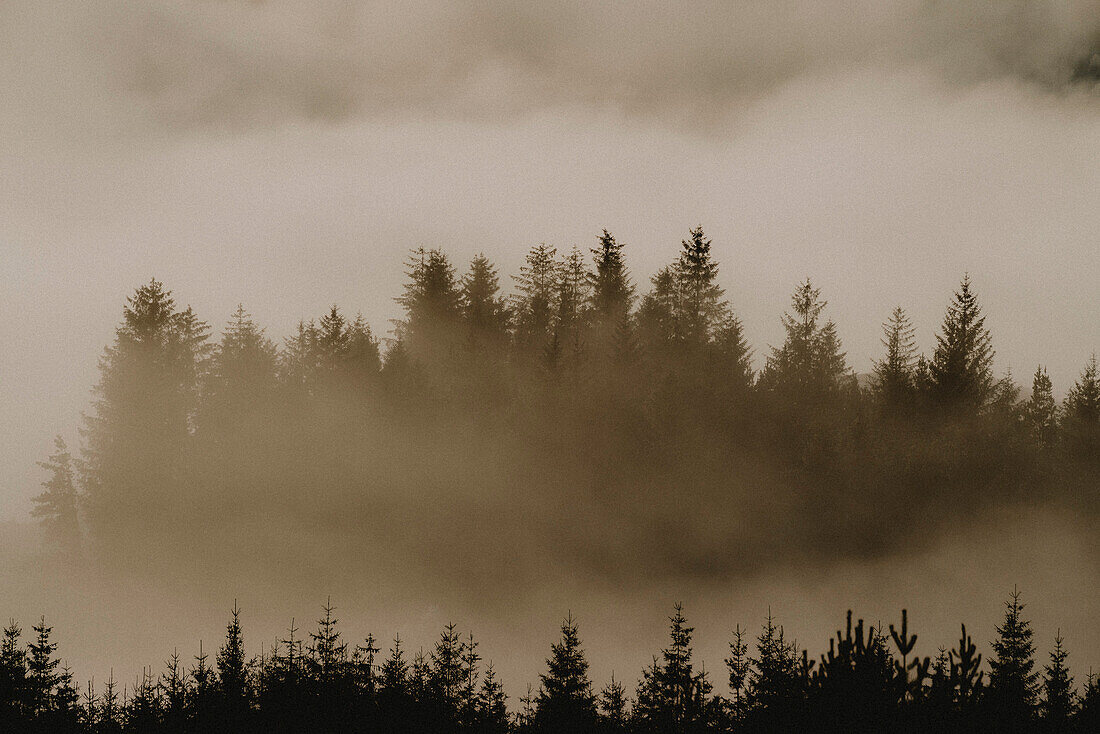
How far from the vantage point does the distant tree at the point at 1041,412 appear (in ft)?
207

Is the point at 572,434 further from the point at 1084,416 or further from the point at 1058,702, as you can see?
the point at 1084,416

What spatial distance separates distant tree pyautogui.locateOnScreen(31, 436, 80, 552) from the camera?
55531 millimetres

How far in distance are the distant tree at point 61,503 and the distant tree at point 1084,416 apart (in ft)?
287

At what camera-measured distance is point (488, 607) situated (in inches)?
2245

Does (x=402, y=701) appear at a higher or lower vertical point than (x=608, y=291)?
lower

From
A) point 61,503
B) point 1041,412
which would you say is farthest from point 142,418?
point 1041,412

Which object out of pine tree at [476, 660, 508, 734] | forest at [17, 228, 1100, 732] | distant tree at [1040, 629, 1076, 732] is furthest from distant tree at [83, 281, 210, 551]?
distant tree at [1040, 629, 1076, 732]

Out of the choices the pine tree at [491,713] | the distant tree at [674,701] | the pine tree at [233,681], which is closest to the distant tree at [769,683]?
the distant tree at [674,701]

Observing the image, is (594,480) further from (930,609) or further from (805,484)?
(930,609)

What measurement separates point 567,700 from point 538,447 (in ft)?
74.2

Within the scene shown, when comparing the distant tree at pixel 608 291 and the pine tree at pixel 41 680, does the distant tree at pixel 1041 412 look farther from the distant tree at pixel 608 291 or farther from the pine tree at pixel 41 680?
the pine tree at pixel 41 680

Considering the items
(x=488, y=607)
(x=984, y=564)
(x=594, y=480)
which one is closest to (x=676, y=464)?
(x=594, y=480)

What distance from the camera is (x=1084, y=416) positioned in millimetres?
63781

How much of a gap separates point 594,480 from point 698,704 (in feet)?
78.8
